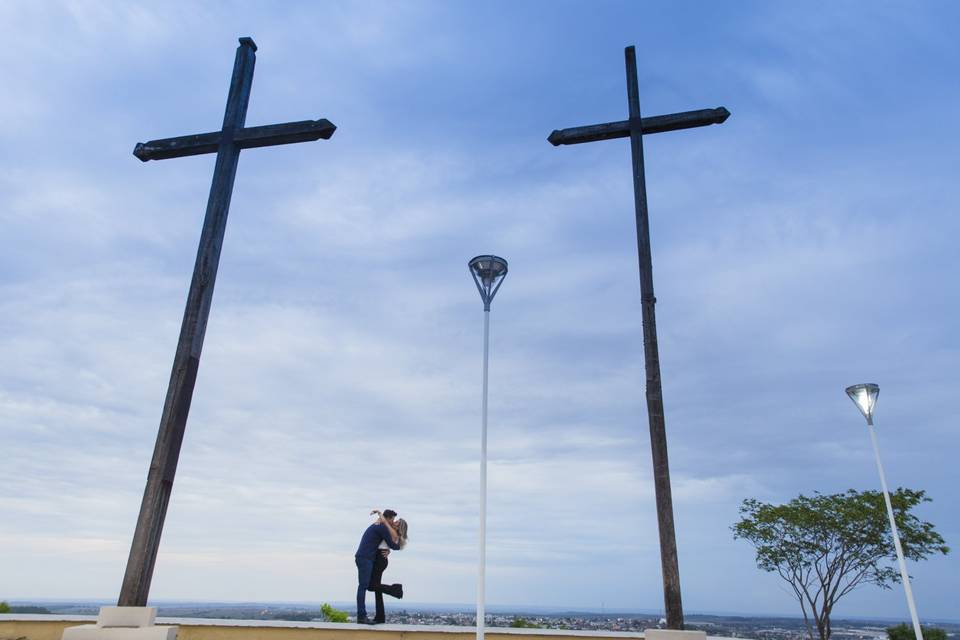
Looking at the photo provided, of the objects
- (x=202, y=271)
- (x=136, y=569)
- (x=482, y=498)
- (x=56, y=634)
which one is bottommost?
(x=56, y=634)

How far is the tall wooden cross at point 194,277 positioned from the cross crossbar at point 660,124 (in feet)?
12.5

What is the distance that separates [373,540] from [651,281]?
5.18 metres

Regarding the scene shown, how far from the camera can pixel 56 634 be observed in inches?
256

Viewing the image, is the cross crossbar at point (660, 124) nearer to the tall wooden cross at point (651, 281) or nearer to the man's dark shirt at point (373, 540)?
the tall wooden cross at point (651, 281)

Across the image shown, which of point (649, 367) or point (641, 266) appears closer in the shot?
point (649, 367)

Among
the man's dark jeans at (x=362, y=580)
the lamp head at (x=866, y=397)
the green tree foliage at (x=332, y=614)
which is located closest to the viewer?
the man's dark jeans at (x=362, y=580)

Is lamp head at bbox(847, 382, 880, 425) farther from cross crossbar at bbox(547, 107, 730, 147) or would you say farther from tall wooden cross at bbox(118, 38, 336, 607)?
tall wooden cross at bbox(118, 38, 336, 607)

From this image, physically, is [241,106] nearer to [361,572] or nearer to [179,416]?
[179,416]

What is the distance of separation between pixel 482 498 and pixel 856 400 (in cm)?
813

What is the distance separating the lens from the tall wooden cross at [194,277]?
6.37 meters

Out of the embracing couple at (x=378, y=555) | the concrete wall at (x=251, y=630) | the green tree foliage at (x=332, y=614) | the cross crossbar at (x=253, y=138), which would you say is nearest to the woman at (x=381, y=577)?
the embracing couple at (x=378, y=555)

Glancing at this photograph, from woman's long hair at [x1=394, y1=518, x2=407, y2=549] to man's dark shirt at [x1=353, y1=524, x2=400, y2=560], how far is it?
0.08 m

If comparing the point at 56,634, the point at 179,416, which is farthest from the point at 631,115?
the point at 56,634

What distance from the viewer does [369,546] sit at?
28.3 feet
